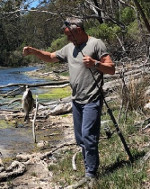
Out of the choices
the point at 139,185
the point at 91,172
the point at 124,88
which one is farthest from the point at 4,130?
the point at 139,185

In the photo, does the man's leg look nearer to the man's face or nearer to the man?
the man

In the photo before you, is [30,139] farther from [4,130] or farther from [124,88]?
[124,88]

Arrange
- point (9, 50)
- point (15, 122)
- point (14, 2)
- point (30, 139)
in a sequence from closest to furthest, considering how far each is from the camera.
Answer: point (30, 139) < point (15, 122) < point (14, 2) < point (9, 50)

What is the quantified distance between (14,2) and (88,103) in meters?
18.5

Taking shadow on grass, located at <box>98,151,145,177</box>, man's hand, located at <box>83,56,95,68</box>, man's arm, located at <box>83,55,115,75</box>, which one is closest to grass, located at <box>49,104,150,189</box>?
shadow on grass, located at <box>98,151,145,177</box>

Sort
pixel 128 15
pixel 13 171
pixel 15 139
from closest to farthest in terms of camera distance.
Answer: pixel 13 171 → pixel 15 139 → pixel 128 15

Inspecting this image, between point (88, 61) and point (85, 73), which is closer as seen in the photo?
point (88, 61)

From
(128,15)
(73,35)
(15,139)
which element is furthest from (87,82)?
(128,15)

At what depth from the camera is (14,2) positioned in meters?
22.0

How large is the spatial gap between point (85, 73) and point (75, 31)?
511 mm

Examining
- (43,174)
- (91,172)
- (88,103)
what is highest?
(88,103)

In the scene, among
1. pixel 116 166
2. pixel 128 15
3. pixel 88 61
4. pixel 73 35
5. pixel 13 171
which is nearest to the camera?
pixel 88 61

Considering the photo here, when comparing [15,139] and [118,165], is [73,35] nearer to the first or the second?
[118,165]

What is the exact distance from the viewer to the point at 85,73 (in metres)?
4.63
